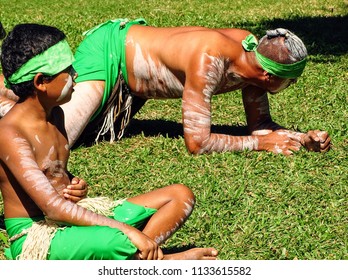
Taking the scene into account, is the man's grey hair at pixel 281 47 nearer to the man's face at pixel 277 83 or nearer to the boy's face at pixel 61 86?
the man's face at pixel 277 83

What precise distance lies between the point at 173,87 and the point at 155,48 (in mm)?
322

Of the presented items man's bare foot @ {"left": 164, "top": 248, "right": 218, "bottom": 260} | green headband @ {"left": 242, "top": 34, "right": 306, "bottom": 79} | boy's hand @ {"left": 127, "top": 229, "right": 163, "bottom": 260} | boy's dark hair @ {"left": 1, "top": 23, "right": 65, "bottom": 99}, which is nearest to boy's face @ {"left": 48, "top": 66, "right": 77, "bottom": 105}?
boy's dark hair @ {"left": 1, "top": 23, "right": 65, "bottom": 99}

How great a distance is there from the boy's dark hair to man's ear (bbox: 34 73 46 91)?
0.02 meters

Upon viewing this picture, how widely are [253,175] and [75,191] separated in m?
1.87

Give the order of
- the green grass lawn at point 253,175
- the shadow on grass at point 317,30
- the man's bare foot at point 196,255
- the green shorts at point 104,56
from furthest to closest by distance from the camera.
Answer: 1. the shadow on grass at point 317,30
2. the green shorts at point 104,56
3. the green grass lawn at point 253,175
4. the man's bare foot at point 196,255

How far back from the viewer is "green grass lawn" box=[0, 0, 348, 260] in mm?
5000

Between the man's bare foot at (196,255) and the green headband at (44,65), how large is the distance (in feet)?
3.46

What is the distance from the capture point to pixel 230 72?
6430 mm

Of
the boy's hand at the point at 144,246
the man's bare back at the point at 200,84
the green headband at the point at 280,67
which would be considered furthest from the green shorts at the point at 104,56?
the boy's hand at the point at 144,246

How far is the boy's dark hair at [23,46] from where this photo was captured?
4141 millimetres

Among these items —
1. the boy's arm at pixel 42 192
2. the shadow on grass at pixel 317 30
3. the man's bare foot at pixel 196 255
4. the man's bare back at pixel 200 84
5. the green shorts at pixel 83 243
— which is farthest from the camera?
the shadow on grass at pixel 317 30

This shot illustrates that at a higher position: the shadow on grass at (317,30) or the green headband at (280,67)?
the green headband at (280,67)

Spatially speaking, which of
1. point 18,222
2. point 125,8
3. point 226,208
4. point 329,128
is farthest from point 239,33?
point 125,8

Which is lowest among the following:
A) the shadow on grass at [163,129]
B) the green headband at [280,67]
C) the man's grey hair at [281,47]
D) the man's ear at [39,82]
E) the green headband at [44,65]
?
the shadow on grass at [163,129]
